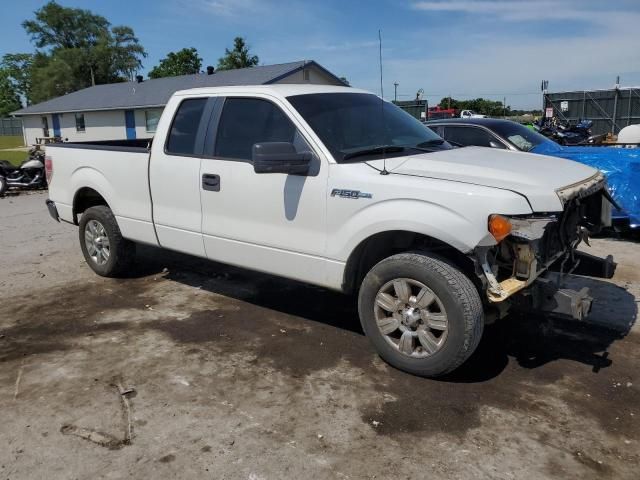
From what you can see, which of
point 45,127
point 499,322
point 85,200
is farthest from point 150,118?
point 499,322

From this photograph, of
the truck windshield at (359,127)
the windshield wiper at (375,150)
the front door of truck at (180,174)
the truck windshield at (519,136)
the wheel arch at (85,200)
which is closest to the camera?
the windshield wiper at (375,150)

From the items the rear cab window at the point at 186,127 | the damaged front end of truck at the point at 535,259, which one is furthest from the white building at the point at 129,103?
the damaged front end of truck at the point at 535,259

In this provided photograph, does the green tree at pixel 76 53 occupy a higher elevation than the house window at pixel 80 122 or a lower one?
higher

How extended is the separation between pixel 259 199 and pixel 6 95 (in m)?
97.9

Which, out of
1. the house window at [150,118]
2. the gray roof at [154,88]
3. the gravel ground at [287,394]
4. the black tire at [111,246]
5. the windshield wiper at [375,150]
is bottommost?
the gravel ground at [287,394]

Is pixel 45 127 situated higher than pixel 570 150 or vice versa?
pixel 45 127

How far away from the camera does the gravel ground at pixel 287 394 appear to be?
117 inches

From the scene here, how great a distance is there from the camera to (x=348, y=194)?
395cm

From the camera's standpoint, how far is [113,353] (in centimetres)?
436

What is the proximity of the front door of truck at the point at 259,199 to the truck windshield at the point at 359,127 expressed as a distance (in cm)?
17

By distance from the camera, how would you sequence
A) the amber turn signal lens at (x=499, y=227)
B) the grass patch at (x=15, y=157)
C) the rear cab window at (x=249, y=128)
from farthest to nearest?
the grass patch at (x=15, y=157) → the rear cab window at (x=249, y=128) → the amber turn signal lens at (x=499, y=227)

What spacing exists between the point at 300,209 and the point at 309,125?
0.64m

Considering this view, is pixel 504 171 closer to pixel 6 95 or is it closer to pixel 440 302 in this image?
pixel 440 302

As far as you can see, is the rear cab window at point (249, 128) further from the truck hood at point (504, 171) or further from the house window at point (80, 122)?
the house window at point (80, 122)
